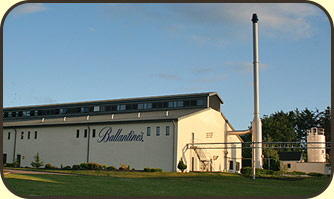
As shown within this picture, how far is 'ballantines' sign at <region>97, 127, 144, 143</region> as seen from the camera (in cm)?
4035

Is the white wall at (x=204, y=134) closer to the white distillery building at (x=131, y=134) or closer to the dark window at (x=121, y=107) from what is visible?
the white distillery building at (x=131, y=134)

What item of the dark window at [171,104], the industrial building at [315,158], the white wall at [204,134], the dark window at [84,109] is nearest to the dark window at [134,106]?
the dark window at [171,104]

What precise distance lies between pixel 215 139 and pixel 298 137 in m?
41.1

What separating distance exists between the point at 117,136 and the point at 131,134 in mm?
1534

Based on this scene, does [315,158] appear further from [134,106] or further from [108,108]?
[108,108]

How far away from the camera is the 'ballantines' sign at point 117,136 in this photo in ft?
132

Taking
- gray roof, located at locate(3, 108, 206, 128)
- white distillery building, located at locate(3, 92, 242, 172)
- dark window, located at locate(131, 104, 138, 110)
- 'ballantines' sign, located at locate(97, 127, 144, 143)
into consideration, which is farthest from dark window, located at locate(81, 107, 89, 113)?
'ballantines' sign, located at locate(97, 127, 144, 143)

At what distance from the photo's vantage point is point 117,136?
1629 inches

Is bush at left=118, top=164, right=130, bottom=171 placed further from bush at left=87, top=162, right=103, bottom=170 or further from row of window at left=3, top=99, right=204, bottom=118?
row of window at left=3, top=99, right=204, bottom=118

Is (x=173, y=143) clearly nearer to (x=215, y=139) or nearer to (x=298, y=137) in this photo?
(x=215, y=139)

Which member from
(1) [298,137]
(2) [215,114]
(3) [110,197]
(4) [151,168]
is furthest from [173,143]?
(1) [298,137]

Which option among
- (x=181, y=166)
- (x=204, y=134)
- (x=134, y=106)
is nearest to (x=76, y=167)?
(x=181, y=166)

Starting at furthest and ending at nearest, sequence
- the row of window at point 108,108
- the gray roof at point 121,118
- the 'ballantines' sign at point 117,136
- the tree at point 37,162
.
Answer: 1. the row of window at point 108,108
2. the tree at point 37,162
3. the gray roof at point 121,118
4. the 'ballantines' sign at point 117,136

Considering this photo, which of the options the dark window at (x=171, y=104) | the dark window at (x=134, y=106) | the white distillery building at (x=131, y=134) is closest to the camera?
the white distillery building at (x=131, y=134)
